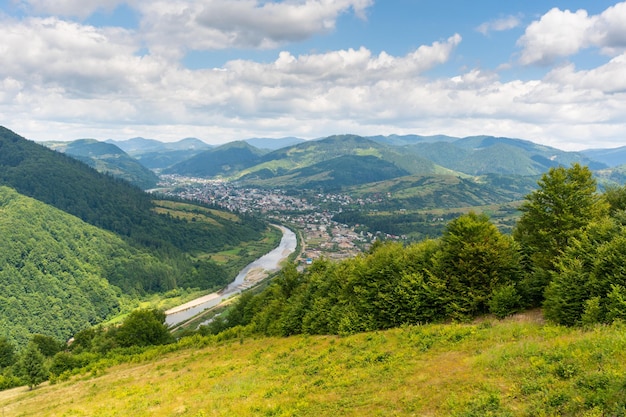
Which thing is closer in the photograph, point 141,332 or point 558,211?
point 558,211

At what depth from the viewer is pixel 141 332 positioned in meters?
72.9

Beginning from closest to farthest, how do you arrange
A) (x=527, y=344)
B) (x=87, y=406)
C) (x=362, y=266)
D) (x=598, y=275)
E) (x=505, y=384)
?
(x=505, y=384) → (x=527, y=344) → (x=598, y=275) → (x=87, y=406) → (x=362, y=266)

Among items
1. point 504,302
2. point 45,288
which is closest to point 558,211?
point 504,302

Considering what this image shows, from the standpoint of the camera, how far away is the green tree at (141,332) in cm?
7098

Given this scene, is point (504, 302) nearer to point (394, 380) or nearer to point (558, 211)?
point (558, 211)

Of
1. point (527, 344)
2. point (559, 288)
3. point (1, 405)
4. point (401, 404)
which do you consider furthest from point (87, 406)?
point (559, 288)

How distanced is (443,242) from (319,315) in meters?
17.5

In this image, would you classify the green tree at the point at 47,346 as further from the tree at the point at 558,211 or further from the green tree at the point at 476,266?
the tree at the point at 558,211

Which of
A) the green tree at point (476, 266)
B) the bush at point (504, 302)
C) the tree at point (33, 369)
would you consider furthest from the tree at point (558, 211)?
the tree at point (33, 369)

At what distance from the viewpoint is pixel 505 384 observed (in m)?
17.9

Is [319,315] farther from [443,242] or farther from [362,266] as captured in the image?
[443,242]

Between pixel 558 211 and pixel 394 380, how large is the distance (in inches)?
998

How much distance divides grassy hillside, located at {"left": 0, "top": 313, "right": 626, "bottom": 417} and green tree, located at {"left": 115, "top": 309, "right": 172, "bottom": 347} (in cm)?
2715

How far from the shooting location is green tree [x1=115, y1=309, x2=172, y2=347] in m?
71.0
